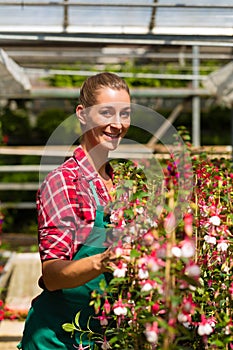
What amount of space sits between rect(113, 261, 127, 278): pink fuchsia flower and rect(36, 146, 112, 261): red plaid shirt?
0.26 m

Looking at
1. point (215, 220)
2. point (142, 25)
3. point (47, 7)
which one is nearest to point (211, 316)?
point (215, 220)

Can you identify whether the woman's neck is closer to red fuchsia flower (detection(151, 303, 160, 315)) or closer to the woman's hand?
the woman's hand

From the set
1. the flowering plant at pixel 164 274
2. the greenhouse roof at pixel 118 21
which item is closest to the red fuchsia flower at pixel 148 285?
the flowering plant at pixel 164 274

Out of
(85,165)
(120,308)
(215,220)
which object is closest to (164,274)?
(120,308)

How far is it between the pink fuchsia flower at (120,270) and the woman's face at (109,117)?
53cm

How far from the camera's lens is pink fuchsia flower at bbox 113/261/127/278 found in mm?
1545

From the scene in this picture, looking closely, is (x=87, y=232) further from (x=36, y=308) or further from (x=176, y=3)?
(x=176, y=3)

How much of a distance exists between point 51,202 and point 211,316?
0.59 meters

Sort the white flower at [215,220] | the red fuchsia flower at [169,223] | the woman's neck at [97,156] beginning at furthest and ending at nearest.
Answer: the woman's neck at [97,156] < the white flower at [215,220] < the red fuchsia flower at [169,223]

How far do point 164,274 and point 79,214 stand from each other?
0.48 meters

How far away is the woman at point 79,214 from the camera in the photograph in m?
1.81

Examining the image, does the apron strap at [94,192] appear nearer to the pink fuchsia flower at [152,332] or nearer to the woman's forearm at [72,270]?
the woman's forearm at [72,270]

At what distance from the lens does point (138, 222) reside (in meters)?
1.69

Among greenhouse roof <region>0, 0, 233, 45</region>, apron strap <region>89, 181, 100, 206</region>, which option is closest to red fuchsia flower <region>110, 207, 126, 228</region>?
apron strap <region>89, 181, 100, 206</region>
